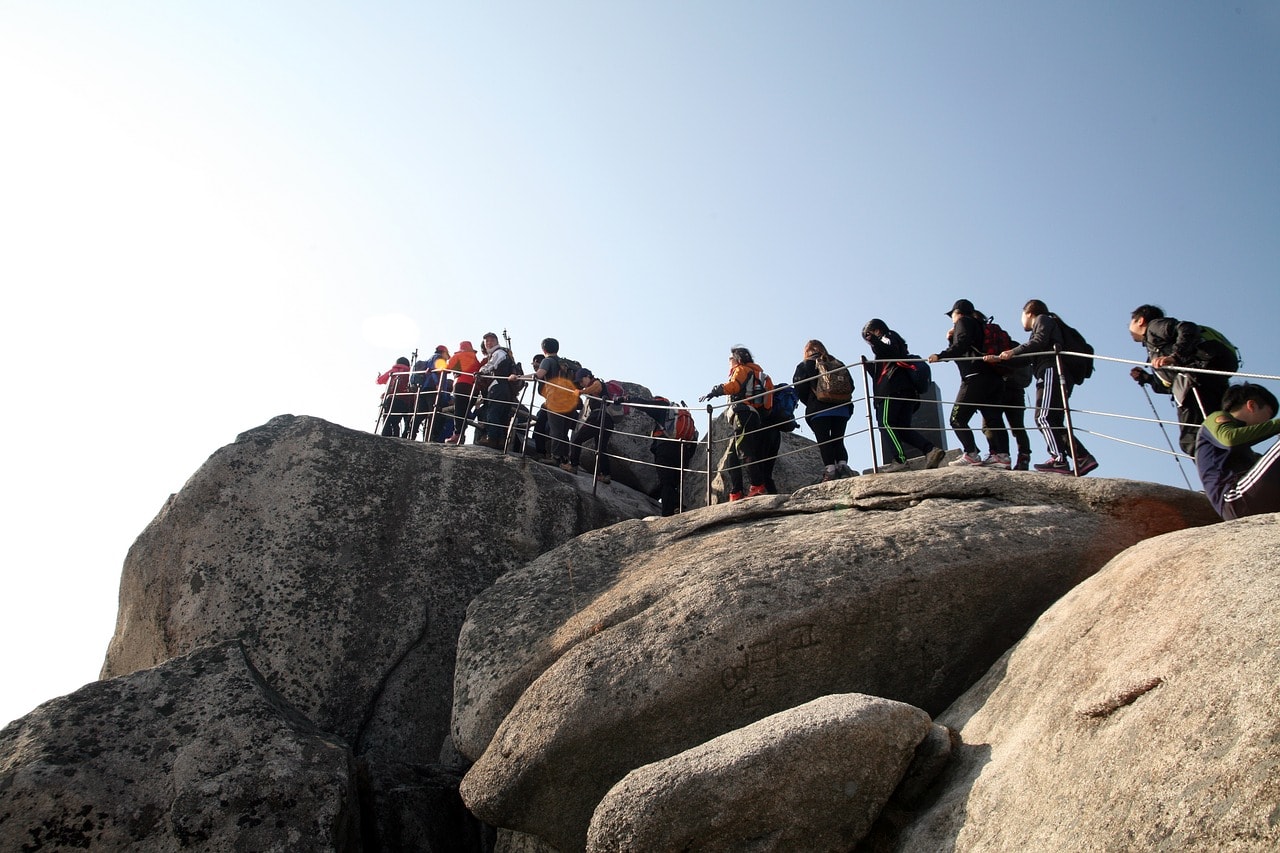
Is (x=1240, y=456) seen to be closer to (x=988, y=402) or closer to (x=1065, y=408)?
(x=1065, y=408)

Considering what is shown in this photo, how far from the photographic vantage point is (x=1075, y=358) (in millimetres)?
10477

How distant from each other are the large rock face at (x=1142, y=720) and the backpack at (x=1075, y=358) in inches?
155

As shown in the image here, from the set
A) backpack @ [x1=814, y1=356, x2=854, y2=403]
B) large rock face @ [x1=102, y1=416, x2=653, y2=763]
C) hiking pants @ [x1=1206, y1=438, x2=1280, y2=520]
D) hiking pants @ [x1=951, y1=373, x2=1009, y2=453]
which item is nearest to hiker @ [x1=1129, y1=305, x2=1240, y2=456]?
hiking pants @ [x1=1206, y1=438, x2=1280, y2=520]

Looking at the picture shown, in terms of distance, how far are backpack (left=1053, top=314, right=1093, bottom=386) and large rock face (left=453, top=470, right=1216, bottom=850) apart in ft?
6.34

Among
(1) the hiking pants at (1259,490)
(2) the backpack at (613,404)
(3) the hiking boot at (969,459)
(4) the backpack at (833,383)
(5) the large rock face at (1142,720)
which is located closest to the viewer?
(5) the large rock face at (1142,720)

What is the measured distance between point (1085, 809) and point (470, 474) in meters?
8.68

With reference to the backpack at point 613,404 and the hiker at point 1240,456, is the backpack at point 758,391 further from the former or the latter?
the hiker at point 1240,456

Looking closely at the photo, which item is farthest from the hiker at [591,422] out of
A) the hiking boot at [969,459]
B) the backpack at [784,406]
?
the hiking boot at [969,459]

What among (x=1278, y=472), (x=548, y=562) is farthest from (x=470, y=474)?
(x=1278, y=472)

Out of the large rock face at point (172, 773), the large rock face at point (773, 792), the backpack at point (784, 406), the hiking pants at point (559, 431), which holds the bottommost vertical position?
the large rock face at point (773, 792)

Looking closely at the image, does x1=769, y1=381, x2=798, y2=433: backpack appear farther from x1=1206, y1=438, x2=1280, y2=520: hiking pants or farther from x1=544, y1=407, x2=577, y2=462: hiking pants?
x1=1206, y1=438, x2=1280, y2=520: hiking pants

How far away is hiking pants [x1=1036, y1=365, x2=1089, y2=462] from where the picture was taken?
32.3 feet

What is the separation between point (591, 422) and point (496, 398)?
5.34 ft

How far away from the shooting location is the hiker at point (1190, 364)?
8812 millimetres
